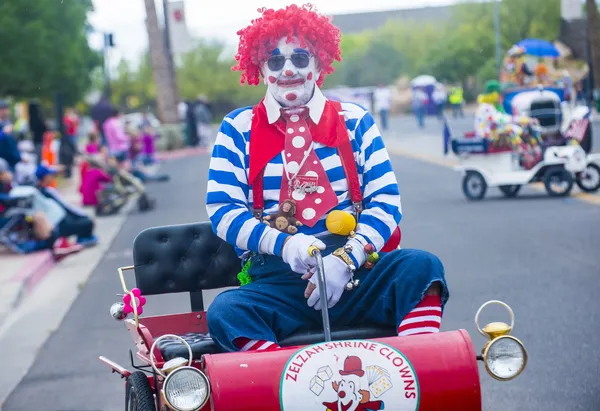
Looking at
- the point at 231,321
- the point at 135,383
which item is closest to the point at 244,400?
the point at 231,321

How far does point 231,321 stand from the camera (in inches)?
156

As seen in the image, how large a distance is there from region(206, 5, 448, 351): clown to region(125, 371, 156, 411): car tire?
34 centimetres

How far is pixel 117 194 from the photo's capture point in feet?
56.7

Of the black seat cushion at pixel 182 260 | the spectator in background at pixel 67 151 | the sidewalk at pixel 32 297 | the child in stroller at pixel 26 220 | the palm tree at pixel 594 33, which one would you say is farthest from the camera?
the palm tree at pixel 594 33

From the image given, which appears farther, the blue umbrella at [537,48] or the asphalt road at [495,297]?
the blue umbrella at [537,48]

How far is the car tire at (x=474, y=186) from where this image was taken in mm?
14770

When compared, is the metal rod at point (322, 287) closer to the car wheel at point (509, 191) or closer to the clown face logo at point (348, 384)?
the clown face logo at point (348, 384)

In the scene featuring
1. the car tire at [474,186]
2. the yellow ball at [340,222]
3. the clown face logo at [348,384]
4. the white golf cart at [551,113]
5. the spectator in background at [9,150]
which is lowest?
the car tire at [474,186]

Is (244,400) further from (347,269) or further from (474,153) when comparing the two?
(474,153)

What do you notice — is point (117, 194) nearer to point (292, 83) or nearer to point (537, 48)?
point (537, 48)

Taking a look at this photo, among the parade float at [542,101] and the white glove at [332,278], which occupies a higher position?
the white glove at [332,278]

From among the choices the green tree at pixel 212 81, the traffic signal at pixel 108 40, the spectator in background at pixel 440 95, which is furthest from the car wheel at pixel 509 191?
the green tree at pixel 212 81

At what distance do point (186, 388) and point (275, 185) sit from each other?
1.09m

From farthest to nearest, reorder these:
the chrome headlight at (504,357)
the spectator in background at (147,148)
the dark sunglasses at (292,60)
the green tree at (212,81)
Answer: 1. the green tree at (212,81)
2. the spectator in background at (147,148)
3. the dark sunglasses at (292,60)
4. the chrome headlight at (504,357)
